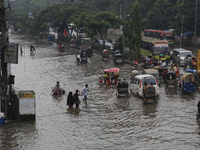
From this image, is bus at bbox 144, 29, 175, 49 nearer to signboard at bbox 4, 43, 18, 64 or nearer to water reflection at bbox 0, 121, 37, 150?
signboard at bbox 4, 43, 18, 64

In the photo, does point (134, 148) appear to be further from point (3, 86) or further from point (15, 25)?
point (15, 25)

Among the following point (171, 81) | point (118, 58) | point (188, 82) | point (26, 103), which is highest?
point (118, 58)

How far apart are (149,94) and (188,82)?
335cm

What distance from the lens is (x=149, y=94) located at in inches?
813

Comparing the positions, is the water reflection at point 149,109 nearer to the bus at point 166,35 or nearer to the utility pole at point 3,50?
the utility pole at point 3,50

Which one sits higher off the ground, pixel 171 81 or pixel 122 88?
pixel 171 81

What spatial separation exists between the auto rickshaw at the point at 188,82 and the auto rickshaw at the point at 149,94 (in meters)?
2.89

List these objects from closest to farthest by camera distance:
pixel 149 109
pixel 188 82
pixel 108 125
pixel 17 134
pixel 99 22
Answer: pixel 17 134 < pixel 108 125 < pixel 149 109 < pixel 188 82 < pixel 99 22

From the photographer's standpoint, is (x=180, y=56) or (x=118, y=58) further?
(x=118, y=58)

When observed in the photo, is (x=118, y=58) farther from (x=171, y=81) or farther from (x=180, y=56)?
(x=171, y=81)

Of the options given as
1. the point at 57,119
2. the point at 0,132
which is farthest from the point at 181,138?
the point at 0,132

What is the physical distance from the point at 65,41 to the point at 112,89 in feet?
156

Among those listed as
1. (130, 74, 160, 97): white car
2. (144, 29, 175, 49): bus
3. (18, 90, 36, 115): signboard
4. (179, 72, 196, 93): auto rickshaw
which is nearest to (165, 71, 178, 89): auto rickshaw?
(179, 72, 196, 93): auto rickshaw

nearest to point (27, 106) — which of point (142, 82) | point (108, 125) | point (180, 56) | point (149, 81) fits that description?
point (108, 125)
